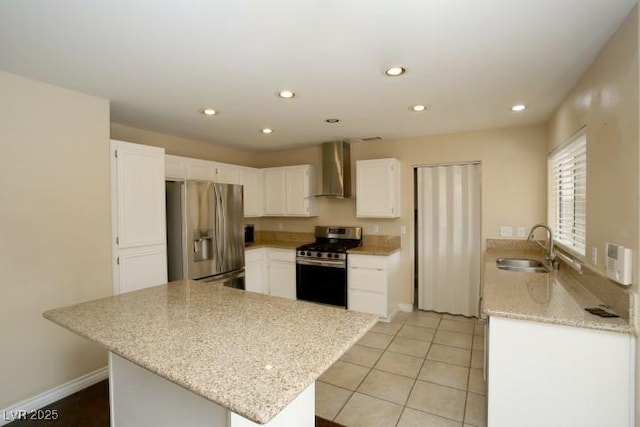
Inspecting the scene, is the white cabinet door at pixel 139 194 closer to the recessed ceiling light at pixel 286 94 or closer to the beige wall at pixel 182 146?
the beige wall at pixel 182 146

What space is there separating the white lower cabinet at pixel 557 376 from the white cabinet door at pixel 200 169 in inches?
135

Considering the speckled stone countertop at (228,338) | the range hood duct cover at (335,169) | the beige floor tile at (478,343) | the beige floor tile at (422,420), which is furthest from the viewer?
the range hood duct cover at (335,169)

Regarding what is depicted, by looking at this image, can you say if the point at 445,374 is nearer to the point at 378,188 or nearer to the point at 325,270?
the point at 325,270

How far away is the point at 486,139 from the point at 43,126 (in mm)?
4338

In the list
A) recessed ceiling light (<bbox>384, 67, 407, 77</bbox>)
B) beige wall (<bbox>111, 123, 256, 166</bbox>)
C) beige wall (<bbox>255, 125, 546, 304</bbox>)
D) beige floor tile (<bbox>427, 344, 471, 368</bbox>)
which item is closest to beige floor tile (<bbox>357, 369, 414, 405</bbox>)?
beige floor tile (<bbox>427, 344, 471, 368</bbox>)

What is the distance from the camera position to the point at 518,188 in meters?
3.63

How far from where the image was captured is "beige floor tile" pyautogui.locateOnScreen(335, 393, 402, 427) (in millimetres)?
2100

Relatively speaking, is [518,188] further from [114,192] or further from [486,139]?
[114,192]

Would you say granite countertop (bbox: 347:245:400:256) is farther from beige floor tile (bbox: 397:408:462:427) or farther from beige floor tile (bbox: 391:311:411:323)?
beige floor tile (bbox: 397:408:462:427)

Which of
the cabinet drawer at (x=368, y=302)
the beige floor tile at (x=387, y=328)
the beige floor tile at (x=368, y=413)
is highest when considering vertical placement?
the cabinet drawer at (x=368, y=302)

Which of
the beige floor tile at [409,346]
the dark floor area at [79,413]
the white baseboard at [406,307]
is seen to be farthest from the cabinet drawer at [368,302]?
the dark floor area at [79,413]

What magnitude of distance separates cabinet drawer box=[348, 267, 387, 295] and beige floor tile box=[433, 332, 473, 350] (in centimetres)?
75

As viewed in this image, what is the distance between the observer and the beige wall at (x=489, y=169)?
3.57 metres

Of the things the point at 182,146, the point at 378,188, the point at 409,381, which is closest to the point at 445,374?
the point at 409,381
